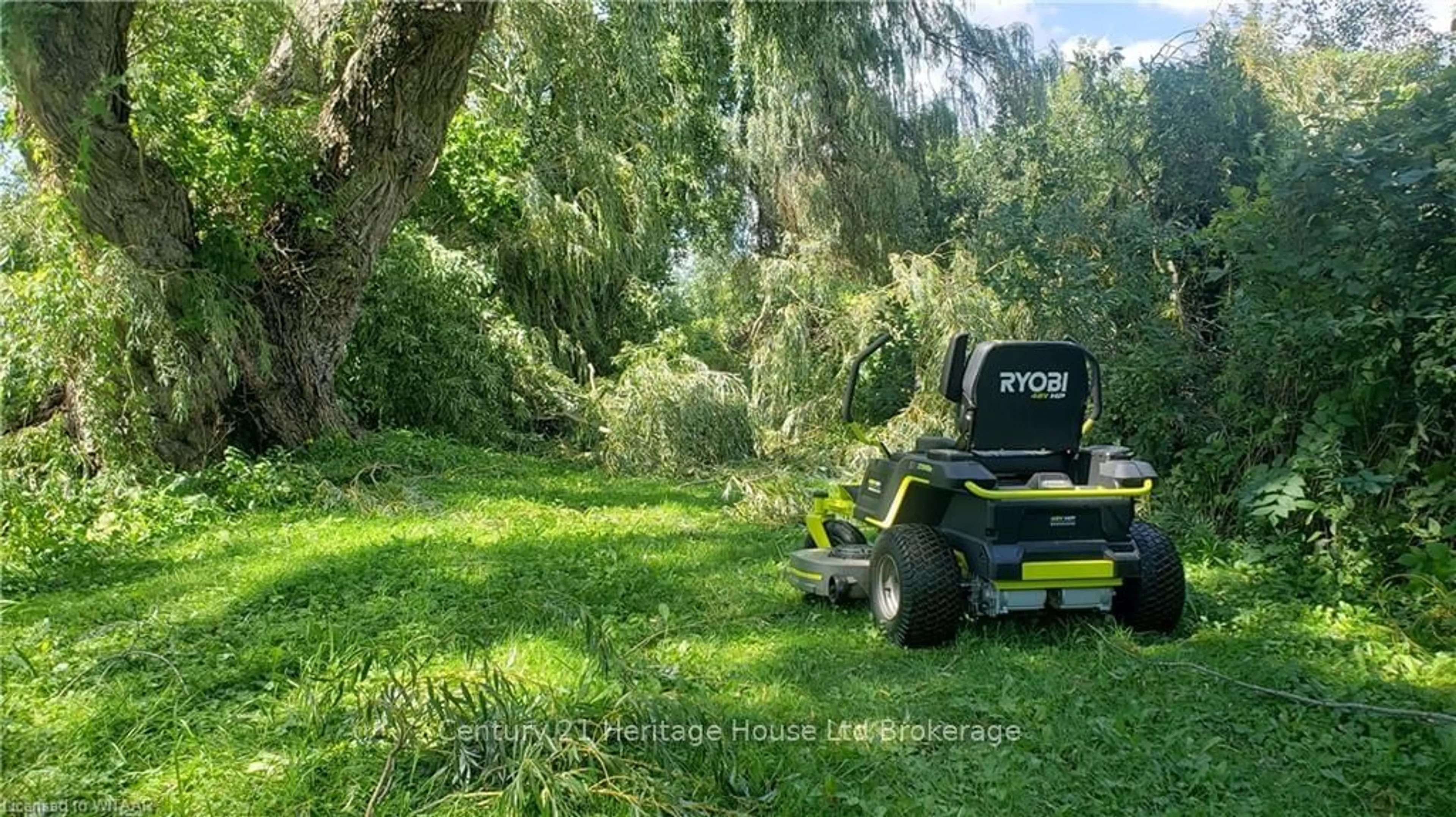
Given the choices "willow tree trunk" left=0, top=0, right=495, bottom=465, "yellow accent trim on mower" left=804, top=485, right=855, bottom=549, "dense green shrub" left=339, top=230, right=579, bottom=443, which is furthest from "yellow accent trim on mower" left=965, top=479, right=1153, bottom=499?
"dense green shrub" left=339, top=230, right=579, bottom=443

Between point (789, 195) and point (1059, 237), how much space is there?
4739mm

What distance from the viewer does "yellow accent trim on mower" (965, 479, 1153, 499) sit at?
394 centimetres

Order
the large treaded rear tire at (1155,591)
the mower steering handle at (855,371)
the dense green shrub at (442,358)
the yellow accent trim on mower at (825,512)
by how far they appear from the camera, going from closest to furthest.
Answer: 1. the large treaded rear tire at (1155,591)
2. the mower steering handle at (855,371)
3. the yellow accent trim on mower at (825,512)
4. the dense green shrub at (442,358)

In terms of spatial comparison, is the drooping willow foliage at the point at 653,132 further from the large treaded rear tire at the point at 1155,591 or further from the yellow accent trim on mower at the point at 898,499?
the large treaded rear tire at the point at 1155,591

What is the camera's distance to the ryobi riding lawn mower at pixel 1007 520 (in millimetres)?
3996

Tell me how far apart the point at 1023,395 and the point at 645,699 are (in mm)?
2319

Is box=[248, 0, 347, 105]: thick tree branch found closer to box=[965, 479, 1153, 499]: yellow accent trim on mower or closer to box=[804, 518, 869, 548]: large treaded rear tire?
box=[804, 518, 869, 548]: large treaded rear tire

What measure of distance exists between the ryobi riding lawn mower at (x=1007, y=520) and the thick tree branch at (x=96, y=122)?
5.01 metres

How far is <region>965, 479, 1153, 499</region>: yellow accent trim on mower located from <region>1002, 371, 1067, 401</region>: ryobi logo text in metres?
0.48

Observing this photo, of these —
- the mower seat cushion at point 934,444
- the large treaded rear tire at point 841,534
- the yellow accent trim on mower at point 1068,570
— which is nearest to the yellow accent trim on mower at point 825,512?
the large treaded rear tire at point 841,534

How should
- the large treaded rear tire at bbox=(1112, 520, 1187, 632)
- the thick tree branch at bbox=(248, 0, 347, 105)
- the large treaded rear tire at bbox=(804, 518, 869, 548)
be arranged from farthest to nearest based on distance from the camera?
the thick tree branch at bbox=(248, 0, 347, 105)
the large treaded rear tire at bbox=(804, 518, 869, 548)
the large treaded rear tire at bbox=(1112, 520, 1187, 632)

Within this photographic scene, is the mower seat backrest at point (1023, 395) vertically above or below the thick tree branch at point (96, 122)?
below

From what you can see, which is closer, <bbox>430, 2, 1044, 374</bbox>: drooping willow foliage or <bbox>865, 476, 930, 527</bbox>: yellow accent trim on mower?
→ <bbox>865, 476, 930, 527</bbox>: yellow accent trim on mower

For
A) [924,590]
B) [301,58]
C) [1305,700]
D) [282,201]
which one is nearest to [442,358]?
[282,201]
